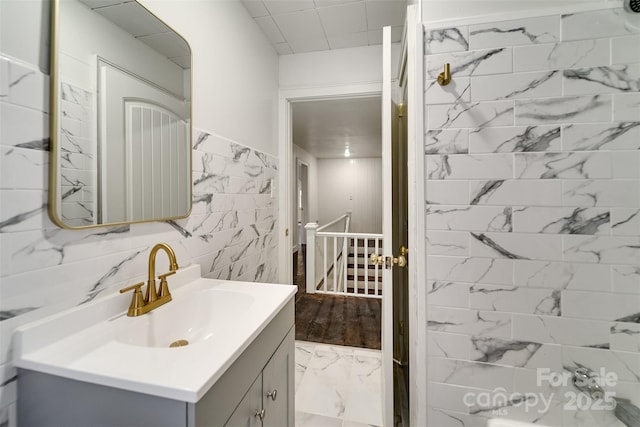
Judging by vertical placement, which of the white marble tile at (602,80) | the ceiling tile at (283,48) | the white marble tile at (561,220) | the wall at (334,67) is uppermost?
the ceiling tile at (283,48)

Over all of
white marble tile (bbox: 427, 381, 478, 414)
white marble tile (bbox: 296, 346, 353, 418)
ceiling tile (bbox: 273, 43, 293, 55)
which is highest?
ceiling tile (bbox: 273, 43, 293, 55)

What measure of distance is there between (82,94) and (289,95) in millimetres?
1602

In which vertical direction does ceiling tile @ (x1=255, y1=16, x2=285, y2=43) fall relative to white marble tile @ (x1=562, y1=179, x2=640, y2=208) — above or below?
above

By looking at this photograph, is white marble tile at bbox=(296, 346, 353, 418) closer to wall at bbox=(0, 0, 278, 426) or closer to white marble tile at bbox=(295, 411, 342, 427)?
white marble tile at bbox=(295, 411, 342, 427)

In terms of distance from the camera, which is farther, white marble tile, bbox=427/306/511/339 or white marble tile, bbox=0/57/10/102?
white marble tile, bbox=427/306/511/339

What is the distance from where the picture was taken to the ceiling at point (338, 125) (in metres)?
2.91

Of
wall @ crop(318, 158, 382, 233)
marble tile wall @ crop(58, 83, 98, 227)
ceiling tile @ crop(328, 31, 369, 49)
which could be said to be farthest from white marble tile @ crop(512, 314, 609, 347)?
wall @ crop(318, 158, 382, 233)

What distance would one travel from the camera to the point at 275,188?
2.07 m

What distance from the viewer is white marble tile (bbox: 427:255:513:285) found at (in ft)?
3.17

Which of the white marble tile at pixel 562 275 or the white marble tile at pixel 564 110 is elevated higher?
the white marble tile at pixel 564 110

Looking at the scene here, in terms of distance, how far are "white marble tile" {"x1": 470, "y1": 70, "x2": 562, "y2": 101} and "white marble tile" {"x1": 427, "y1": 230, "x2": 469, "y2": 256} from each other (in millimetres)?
524

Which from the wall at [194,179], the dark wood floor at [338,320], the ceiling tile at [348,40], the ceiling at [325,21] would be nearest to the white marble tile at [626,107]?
the ceiling at [325,21]

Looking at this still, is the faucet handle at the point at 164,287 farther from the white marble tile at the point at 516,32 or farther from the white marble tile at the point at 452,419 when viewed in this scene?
the white marble tile at the point at 516,32

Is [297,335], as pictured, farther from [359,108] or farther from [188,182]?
[359,108]
